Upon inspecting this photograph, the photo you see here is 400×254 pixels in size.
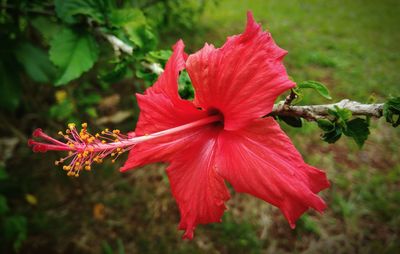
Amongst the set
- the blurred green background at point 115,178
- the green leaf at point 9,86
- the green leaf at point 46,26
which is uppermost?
the green leaf at point 46,26

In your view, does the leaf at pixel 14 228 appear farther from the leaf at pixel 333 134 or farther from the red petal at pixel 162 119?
the leaf at pixel 333 134

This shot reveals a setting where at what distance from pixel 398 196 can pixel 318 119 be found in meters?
2.33

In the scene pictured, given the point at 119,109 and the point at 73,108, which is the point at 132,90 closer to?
the point at 119,109

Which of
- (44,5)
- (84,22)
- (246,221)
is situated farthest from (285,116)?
(246,221)

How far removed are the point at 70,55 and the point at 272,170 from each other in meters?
1.07

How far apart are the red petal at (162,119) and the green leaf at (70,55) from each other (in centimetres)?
51

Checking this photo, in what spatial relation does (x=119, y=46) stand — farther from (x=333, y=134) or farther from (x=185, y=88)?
(x=333, y=134)

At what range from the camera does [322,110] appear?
0.90m

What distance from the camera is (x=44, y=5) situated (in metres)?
1.68

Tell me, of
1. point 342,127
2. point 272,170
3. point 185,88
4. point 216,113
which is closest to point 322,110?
point 342,127

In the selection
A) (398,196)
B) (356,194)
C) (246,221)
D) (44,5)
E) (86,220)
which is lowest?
(398,196)

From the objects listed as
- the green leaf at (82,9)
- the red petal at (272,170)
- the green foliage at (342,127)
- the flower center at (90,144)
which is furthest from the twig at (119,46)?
the green foliage at (342,127)

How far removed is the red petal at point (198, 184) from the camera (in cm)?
98

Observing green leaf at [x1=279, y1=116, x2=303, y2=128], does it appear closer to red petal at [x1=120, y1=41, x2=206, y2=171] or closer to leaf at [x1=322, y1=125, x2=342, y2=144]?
leaf at [x1=322, y1=125, x2=342, y2=144]
